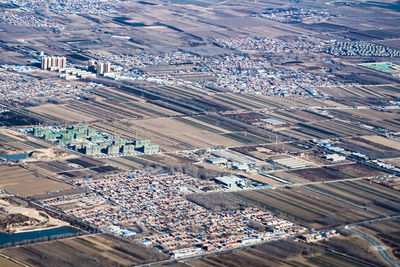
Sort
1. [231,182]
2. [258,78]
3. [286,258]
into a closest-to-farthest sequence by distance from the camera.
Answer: [286,258] < [231,182] < [258,78]

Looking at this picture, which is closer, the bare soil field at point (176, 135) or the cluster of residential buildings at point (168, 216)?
the cluster of residential buildings at point (168, 216)

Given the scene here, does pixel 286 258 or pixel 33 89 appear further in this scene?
pixel 33 89

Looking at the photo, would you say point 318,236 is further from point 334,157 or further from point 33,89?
point 33,89

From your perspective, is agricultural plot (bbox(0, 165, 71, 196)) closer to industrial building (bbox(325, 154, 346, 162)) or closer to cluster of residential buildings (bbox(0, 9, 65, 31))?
industrial building (bbox(325, 154, 346, 162))

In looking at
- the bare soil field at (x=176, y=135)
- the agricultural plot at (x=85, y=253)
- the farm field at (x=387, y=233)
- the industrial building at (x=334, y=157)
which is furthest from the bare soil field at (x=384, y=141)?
the agricultural plot at (x=85, y=253)

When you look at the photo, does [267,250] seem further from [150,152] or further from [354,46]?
[354,46]

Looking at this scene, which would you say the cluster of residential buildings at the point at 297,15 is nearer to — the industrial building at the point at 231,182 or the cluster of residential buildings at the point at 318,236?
the industrial building at the point at 231,182

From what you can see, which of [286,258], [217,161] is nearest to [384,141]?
[217,161]
